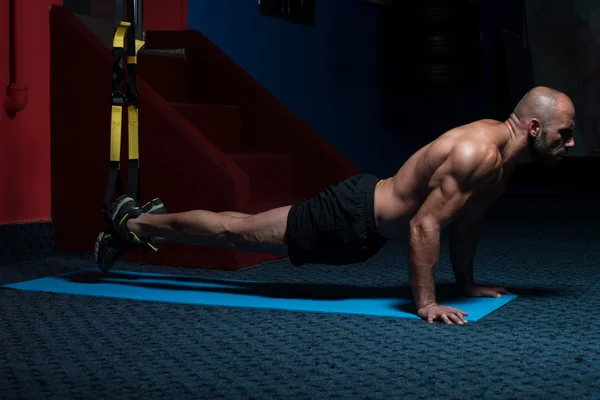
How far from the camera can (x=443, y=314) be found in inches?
96.3

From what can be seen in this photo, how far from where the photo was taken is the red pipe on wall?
11.4 feet

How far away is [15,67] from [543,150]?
2.14 meters

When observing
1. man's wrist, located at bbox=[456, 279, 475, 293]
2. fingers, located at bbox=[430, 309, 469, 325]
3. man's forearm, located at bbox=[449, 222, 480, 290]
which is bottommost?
fingers, located at bbox=[430, 309, 469, 325]

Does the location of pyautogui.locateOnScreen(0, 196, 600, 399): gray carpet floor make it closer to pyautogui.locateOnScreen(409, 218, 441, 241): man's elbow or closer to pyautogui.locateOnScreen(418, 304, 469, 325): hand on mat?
pyautogui.locateOnScreen(418, 304, 469, 325): hand on mat

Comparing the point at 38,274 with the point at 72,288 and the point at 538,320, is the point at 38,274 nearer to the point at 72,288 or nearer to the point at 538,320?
the point at 72,288

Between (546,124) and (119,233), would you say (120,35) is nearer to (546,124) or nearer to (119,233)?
(119,233)

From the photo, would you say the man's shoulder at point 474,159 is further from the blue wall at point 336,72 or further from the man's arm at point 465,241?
the blue wall at point 336,72

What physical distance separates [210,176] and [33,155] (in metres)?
0.82

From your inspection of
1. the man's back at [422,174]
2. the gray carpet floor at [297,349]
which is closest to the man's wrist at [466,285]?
the gray carpet floor at [297,349]

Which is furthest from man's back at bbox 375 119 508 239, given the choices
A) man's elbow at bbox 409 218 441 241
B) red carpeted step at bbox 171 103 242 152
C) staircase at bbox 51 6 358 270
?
red carpeted step at bbox 171 103 242 152

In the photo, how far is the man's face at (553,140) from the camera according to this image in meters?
2.54

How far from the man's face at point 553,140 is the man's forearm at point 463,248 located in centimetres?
34

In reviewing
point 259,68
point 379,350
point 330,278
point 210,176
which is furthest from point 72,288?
point 259,68

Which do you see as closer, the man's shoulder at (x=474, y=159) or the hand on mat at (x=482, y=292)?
the man's shoulder at (x=474, y=159)
